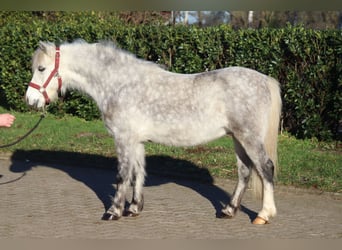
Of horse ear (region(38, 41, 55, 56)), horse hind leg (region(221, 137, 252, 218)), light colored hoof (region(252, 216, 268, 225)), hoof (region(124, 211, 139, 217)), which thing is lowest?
hoof (region(124, 211, 139, 217))

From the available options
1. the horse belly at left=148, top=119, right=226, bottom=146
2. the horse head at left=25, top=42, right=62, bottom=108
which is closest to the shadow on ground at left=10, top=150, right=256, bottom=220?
the horse belly at left=148, top=119, right=226, bottom=146

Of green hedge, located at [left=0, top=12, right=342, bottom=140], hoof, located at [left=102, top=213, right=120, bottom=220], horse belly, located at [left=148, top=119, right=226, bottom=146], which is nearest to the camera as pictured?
horse belly, located at [left=148, top=119, right=226, bottom=146]

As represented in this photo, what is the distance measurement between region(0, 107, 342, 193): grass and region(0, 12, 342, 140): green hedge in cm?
73

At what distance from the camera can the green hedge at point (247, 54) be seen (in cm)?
Result: 1245

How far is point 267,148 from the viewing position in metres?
7.13

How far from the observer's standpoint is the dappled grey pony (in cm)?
698

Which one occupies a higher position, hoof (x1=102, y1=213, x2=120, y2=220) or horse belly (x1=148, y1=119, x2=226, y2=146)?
horse belly (x1=148, y1=119, x2=226, y2=146)

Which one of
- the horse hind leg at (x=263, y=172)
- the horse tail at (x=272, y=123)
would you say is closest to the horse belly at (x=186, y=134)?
the horse hind leg at (x=263, y=172)

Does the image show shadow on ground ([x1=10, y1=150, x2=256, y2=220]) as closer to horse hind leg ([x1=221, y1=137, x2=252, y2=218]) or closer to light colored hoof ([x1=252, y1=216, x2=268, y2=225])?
horse hind leg ([x1=221, y1=137, x2=252, y2=218])

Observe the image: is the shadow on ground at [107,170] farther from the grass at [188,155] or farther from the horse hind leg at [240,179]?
the horse hind leg at [240,179]

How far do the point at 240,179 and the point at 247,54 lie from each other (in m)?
6.44

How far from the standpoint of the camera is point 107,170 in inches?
421

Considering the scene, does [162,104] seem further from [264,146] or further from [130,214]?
[130,214]

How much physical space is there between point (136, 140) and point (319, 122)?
258 inches
